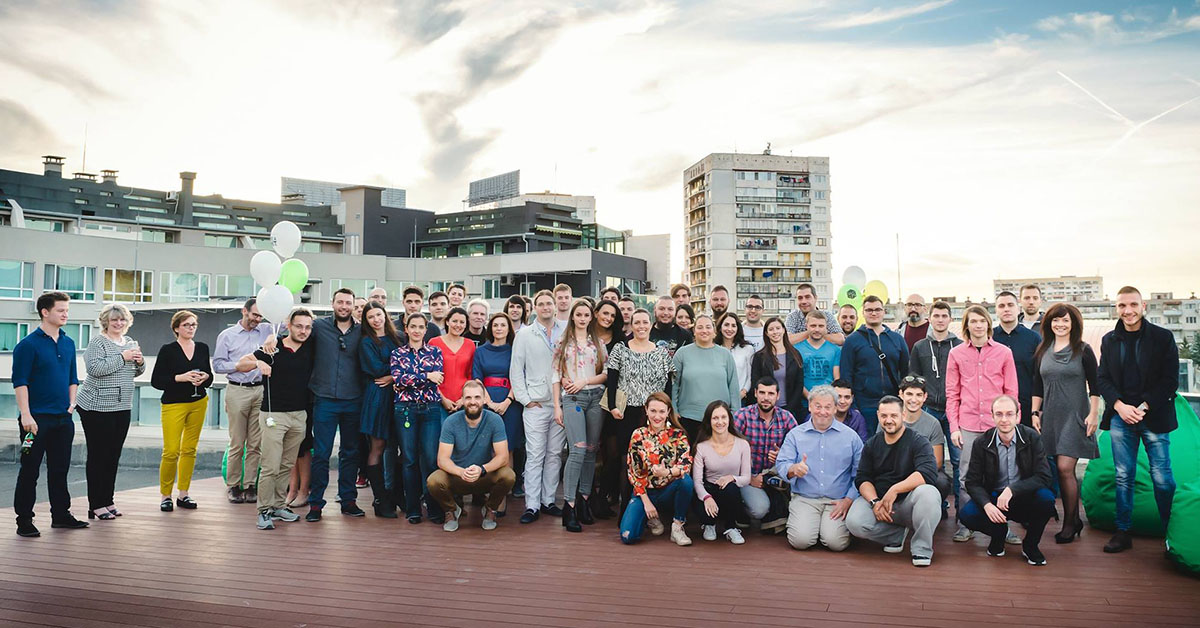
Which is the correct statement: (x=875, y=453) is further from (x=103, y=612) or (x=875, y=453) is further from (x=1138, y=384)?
(x=103, y=612)

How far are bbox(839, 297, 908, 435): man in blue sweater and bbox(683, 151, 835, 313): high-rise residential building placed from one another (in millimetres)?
75950

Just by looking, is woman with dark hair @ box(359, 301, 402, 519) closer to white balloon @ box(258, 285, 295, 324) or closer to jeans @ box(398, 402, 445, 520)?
jeans @ box(398, 402, 445, 520)

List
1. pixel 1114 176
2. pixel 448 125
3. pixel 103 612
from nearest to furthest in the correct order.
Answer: pixel 103 612
pixel 1114 176
pixel 448 125

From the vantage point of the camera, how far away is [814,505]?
→ 5309mm

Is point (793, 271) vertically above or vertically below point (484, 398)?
above

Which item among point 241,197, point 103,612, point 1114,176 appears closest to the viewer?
point 103,612

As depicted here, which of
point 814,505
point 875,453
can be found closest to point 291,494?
point 814,505

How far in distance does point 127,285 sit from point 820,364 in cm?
3766

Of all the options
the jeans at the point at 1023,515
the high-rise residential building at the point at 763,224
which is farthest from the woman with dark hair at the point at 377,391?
the high-rise residential building at the point at 763,224

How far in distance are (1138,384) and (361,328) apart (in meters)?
6.04

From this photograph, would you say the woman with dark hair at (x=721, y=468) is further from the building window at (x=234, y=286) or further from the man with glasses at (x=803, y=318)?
the building window at (x=234, y=286)

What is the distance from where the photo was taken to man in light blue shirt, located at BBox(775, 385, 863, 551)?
17.0 feet

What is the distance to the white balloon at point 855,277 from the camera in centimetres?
1127

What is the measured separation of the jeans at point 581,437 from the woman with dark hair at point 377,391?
1.58 m
